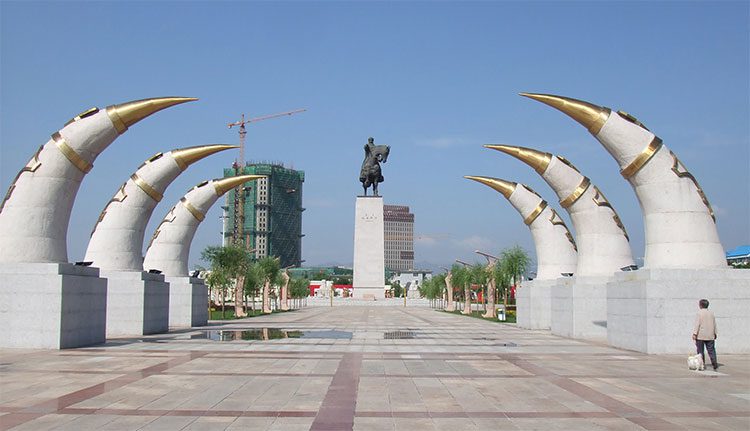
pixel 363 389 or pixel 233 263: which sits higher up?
pixel 233 263

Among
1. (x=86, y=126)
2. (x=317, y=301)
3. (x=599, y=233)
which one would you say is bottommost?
(x=317, y=301)

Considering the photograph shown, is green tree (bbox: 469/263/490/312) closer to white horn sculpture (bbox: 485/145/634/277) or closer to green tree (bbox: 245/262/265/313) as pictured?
green tree (bbox: 245/262/265/313)

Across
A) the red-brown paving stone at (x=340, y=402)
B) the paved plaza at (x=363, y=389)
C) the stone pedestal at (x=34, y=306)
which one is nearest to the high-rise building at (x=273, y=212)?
the stone pedestal at (x=34, y=306)

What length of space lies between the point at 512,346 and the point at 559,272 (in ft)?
32.0

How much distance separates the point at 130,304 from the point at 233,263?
17032 millimetres

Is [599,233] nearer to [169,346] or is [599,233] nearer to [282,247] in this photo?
[169,346]

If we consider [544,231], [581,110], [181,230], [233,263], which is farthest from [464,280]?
[581,110]

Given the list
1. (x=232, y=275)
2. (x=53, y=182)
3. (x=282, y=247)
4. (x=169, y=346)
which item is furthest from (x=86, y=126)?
(x=282, y=247)

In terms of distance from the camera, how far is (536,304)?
90.8ft

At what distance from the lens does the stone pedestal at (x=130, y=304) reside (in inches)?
891

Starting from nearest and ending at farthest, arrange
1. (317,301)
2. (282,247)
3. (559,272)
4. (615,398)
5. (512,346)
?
(615,398), (512,346), (559,272), (317,301), (282,247)

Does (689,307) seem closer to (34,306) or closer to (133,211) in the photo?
(34,306)

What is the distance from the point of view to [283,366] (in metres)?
13.8

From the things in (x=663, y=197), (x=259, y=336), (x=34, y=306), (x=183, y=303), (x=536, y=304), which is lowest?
(x=259, y=336)
